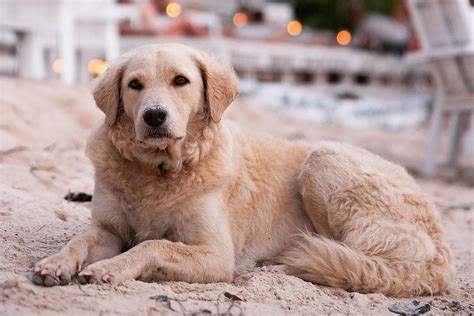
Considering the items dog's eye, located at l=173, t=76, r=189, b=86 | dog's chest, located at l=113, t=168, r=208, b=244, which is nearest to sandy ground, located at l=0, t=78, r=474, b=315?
dog's chest, located at l=113, t=168, r=208, b=244

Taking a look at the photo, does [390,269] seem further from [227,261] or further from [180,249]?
[180,249]

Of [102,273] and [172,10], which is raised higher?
[172,10]

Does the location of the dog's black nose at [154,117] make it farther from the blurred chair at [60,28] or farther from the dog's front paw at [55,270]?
the blurred chair at [60,28]

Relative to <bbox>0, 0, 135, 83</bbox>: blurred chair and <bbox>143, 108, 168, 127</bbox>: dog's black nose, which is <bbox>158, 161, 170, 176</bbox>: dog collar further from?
<bbox>0, 0, 135, 83</bbox>: blurred chair

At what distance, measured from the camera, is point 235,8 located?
2636 centimetres

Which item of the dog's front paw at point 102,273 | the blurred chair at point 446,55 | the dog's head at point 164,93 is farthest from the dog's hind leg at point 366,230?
the blurred chair at point 446,55

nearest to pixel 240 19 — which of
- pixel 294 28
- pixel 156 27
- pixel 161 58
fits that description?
pixel 294 28

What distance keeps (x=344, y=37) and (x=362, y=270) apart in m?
22.1

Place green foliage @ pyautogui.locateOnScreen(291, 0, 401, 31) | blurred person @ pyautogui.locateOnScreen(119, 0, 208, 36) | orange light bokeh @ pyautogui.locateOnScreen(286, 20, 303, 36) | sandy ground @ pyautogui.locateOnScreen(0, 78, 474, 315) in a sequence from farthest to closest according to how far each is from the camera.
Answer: green foliage @ pyautogui.locateOnScreen(291, 0, 401, 31) → orange light bokeh @ pyautogui.locateOnScreen(286, 20, 303, 36) → blurred person @ pyautogui.locateOnScreen(119, 0, 208, 36) → sandy ground @ pyautogui.locateOnScreen(0, 78, 474, 315)

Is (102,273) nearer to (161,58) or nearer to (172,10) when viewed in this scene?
(161,58)

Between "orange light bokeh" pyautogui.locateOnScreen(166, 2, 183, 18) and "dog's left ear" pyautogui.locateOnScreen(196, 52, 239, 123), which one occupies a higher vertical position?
"orange light bokeh" pyautogui.locateOnScreen(166, 2, 183, 18)

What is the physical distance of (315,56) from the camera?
2000 cm

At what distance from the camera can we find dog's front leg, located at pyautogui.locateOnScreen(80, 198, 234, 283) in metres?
3.60

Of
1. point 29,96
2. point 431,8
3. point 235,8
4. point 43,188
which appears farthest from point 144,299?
point 235,8
